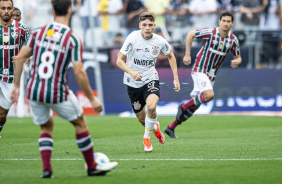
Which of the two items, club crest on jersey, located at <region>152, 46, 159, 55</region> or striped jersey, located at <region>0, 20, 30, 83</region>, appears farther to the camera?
striped jersey, located at <region>0, 20, 30, 83</region>

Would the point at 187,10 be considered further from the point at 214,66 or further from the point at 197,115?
the point at 214,66

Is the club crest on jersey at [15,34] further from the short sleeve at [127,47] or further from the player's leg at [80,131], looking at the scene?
the player's leg at [80,131]

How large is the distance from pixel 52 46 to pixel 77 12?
14345 mm

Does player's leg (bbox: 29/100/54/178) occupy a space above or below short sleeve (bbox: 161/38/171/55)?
below

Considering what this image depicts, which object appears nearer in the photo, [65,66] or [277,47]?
[65,66]

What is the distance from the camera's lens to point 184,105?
12.3 metres

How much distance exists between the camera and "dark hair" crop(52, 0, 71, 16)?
20.3 ft

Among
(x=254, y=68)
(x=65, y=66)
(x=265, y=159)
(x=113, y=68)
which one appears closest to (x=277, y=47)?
(x=254, y=68)

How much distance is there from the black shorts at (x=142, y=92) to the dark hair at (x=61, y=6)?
138 inches

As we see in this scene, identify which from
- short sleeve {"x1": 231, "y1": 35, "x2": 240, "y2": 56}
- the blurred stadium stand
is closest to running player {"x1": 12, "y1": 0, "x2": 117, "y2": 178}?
short sleeve {"x1": 231, "y1": 35, "x2": 240, "y2": 56}

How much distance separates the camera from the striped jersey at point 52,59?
6199 millimetres

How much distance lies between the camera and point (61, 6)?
20.4 ft

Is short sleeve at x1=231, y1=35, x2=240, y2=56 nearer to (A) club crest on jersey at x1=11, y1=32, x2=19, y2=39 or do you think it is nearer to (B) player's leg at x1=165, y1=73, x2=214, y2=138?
(B) player's leg at x1=165, y1=73, x2=214, y2=138

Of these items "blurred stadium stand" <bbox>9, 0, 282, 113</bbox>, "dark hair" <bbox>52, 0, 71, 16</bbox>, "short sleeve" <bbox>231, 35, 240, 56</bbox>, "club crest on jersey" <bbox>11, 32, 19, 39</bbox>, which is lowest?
"blurred stadium stand" <bbox>9, 0, 282, 113</bbox>
